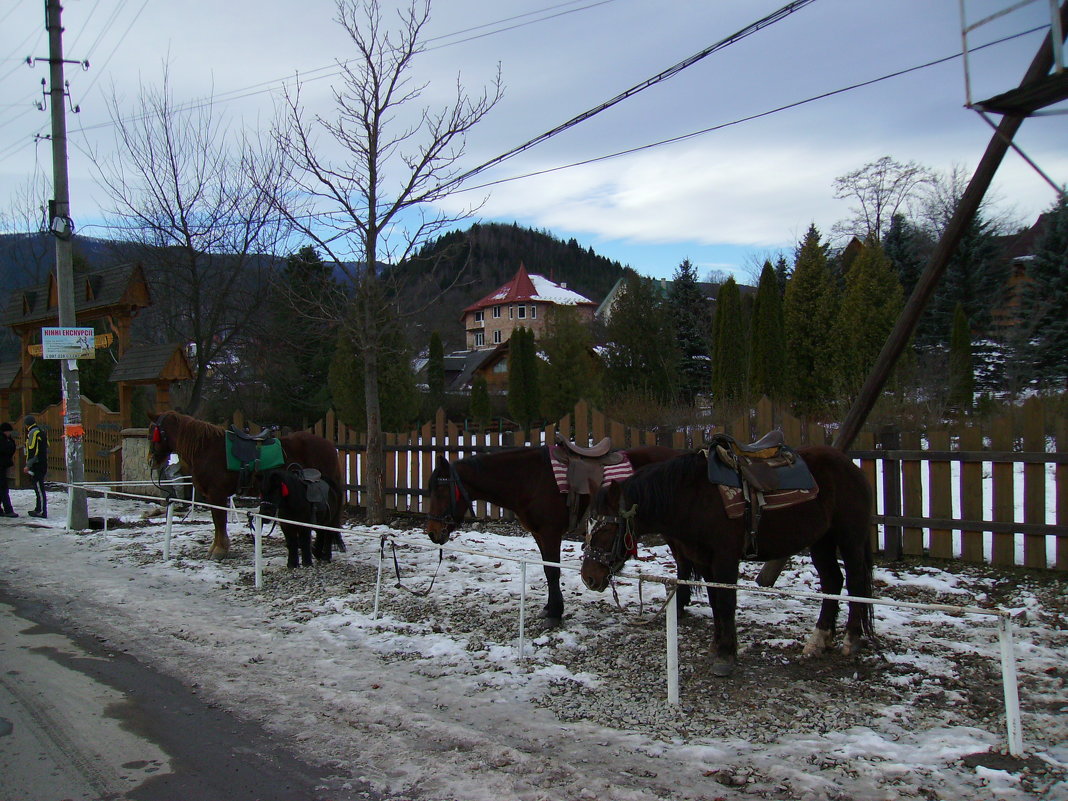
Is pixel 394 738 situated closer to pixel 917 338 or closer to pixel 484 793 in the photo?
pixel 484 793

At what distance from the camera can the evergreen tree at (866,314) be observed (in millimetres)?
23500

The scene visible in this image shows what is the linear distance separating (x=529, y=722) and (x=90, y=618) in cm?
499

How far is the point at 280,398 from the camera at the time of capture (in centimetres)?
2953

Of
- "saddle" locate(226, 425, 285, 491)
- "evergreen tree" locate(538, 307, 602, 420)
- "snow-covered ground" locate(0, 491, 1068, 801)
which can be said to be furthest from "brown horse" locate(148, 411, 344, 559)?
"evergreen tree" locate(538, 307, 602, 420)

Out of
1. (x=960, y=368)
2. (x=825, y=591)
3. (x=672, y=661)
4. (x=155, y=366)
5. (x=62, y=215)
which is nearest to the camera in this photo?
(x=672, y=661)

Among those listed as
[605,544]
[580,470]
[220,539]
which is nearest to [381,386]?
[220,539]

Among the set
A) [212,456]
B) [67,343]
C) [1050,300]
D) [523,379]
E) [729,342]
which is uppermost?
[1050,300]

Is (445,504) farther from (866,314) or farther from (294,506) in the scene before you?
(866,314)

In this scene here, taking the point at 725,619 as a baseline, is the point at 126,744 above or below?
below

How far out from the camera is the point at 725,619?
5.11m

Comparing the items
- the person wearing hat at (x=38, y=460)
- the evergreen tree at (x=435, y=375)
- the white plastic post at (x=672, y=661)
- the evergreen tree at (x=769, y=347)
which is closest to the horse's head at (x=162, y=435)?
the person wearing hat at (x=38, y=460)

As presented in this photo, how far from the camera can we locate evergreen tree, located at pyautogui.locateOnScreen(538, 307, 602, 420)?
3659 centimetres

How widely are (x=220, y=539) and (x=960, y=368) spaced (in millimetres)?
19960

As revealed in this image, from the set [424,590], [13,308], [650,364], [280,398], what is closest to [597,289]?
[650,364]
